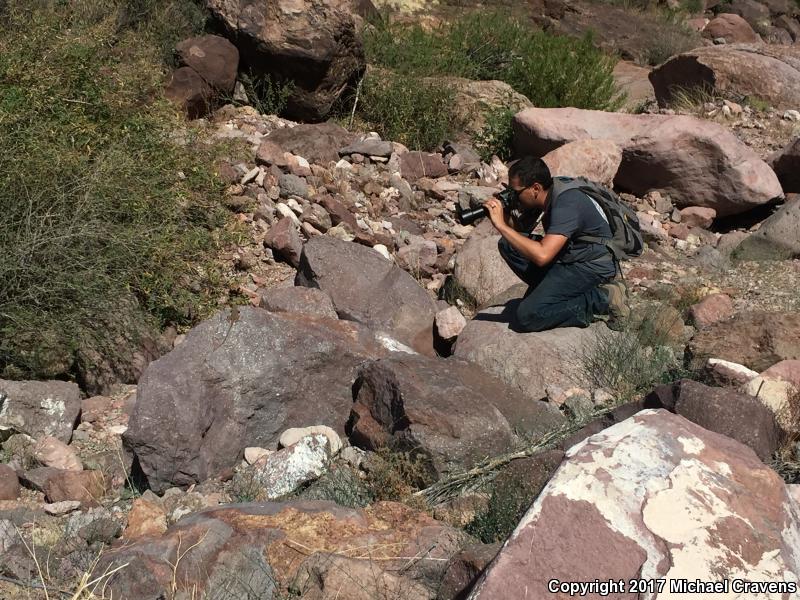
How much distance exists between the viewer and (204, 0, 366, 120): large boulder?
8516 mm

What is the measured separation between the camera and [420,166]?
8250mm

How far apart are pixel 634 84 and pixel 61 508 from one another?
12.4 metres

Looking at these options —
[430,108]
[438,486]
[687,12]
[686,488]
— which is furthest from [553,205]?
[687,12]

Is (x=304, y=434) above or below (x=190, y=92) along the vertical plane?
above

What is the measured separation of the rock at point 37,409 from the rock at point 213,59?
4538 millimetres

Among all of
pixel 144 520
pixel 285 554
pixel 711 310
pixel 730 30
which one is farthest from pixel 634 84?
pixel 285 554

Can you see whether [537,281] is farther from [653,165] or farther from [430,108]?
[430,108]

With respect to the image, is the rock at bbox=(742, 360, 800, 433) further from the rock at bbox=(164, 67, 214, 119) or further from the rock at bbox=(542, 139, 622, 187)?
the rock at bbox=(164, 67, 214, 119)

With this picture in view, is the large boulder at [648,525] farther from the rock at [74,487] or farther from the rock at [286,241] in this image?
the rock at [286,241]

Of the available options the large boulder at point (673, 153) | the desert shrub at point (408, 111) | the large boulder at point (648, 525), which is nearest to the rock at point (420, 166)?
the desert shrub at point (408, 111)

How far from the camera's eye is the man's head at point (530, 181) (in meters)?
5.23

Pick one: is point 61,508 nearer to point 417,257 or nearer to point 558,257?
point 558,257

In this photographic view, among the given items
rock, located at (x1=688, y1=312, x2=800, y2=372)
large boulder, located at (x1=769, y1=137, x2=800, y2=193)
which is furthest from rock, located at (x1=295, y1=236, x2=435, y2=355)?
large boulder, located at (x1=769, y1=137, x2=800, y2=193)

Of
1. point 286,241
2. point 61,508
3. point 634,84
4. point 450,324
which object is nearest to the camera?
point 61,508
